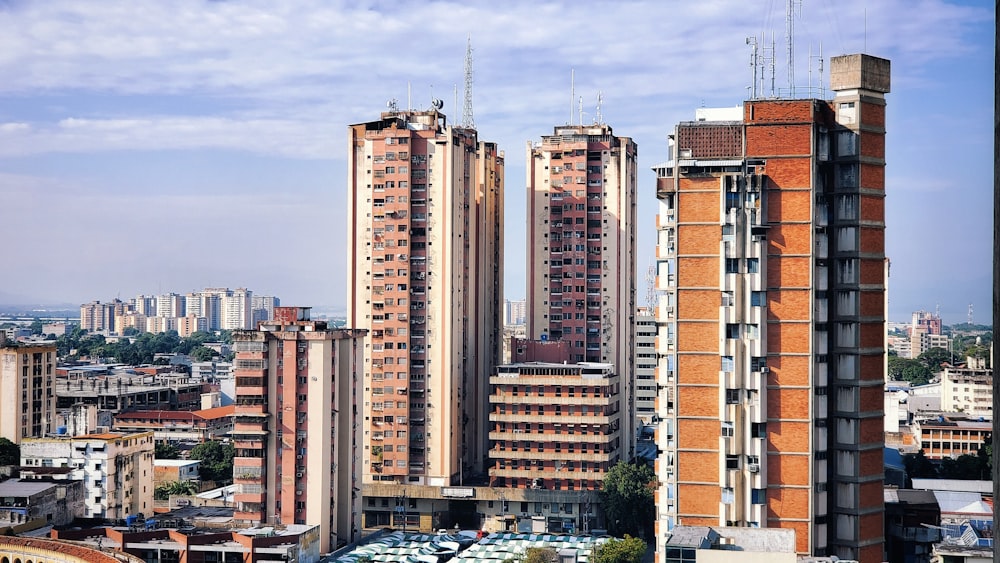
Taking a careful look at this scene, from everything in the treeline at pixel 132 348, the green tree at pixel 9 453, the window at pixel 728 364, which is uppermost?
the window at pixel 728 364

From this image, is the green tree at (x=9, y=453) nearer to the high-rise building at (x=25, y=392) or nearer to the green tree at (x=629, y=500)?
the high-rise building at (x=25, y=392)

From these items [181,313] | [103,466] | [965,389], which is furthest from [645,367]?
[181,313]

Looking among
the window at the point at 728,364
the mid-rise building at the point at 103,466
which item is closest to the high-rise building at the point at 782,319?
the window at the point at 728,364

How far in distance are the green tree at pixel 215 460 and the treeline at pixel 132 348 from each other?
45827 mm

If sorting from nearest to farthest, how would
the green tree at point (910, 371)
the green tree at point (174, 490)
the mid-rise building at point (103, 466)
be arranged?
the mid-rise building at point (103, 466) < the green tree at point (174, 490) < the green tree at point (910, 371)

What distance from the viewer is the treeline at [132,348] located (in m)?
100

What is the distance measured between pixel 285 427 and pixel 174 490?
1184 centimetres

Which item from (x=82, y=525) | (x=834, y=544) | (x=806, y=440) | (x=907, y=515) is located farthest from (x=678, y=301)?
(x=82, y=525)

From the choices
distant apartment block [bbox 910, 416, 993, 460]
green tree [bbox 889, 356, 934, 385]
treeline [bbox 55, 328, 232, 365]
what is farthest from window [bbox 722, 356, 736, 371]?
treeline [bbox 55, 328, 232, 365]

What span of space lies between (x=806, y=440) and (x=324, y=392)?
16.4m

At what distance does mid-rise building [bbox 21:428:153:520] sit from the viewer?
1470 inches

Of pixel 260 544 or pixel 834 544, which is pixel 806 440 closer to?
pixel 834 544

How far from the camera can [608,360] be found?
1895 inches

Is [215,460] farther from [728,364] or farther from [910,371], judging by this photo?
[910,371]
